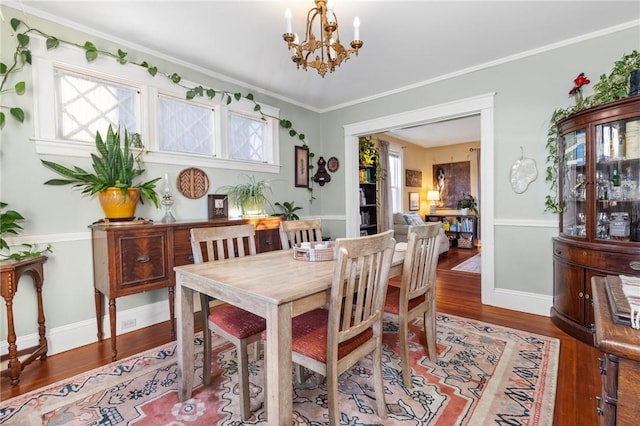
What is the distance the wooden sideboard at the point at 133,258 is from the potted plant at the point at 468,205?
21.3 feet

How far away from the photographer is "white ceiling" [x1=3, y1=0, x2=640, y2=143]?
7.29ft

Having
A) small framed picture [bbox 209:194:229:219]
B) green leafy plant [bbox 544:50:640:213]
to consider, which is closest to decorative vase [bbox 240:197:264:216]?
small framed picture [bbox 209:194:229:219]

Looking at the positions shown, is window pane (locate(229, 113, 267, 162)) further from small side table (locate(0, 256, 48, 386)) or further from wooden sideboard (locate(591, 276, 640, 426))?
wooden sideboard (locate(591, 276, 640, 426))

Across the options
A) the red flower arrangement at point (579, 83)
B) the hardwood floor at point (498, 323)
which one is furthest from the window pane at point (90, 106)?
the red flower arrangement at point (579, 83)

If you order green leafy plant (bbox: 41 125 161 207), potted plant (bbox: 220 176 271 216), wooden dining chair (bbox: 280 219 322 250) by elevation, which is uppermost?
green leafy plant (bbox: 41 125 161 207)

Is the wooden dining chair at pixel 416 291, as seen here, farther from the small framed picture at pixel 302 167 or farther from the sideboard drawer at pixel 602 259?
the small framed picture at pixel 302 167

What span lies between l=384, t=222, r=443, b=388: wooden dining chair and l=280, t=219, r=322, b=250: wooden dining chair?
0.84 m

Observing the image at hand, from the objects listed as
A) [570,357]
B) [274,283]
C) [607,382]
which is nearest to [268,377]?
[274,283]

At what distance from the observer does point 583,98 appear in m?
2.68

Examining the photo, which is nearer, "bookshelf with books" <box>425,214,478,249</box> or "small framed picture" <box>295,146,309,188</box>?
"small framed picture" <box>295,146,309,188</box>

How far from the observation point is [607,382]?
74 cm

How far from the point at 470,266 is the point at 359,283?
14.5 ft

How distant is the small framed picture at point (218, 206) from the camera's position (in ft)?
10.5

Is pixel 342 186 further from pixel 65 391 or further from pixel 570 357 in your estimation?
pixel 65 391
